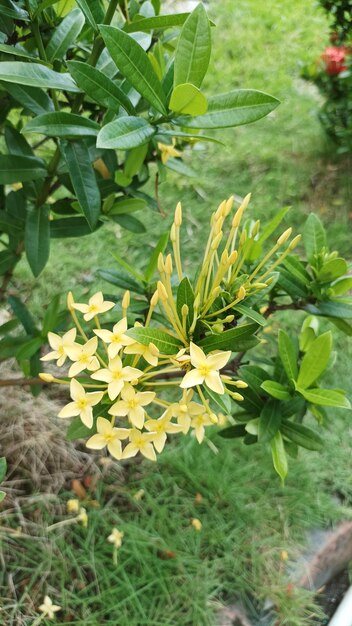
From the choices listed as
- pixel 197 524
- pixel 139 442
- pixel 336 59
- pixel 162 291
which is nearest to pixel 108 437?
pixel 139 442

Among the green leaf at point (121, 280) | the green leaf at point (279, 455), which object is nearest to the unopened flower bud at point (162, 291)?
the green leaf at point (121, 280)

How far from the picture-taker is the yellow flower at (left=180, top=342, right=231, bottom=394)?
0.82m

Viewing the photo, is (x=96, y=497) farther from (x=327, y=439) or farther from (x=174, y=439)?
(x=327, y=439)

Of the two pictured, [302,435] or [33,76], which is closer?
[33,76]

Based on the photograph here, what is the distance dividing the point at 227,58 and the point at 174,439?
8.29ft

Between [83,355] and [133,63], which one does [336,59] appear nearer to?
[133,63]

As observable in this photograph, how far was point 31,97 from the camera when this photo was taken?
1.00 metres

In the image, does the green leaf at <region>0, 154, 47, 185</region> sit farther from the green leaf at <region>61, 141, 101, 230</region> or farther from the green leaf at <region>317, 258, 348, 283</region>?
the green leaf at <region>317, 258, 348, 283</region>

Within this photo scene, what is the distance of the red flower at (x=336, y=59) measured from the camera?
113 inches

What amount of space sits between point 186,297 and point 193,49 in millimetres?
327

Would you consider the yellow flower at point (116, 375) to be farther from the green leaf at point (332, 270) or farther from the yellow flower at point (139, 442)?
the green leaf at point (332, 270)

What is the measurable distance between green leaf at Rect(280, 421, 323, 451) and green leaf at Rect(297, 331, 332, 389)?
3.7 inches

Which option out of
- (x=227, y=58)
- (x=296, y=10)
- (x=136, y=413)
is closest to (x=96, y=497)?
(x=136, y=413)

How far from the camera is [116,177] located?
118cm
